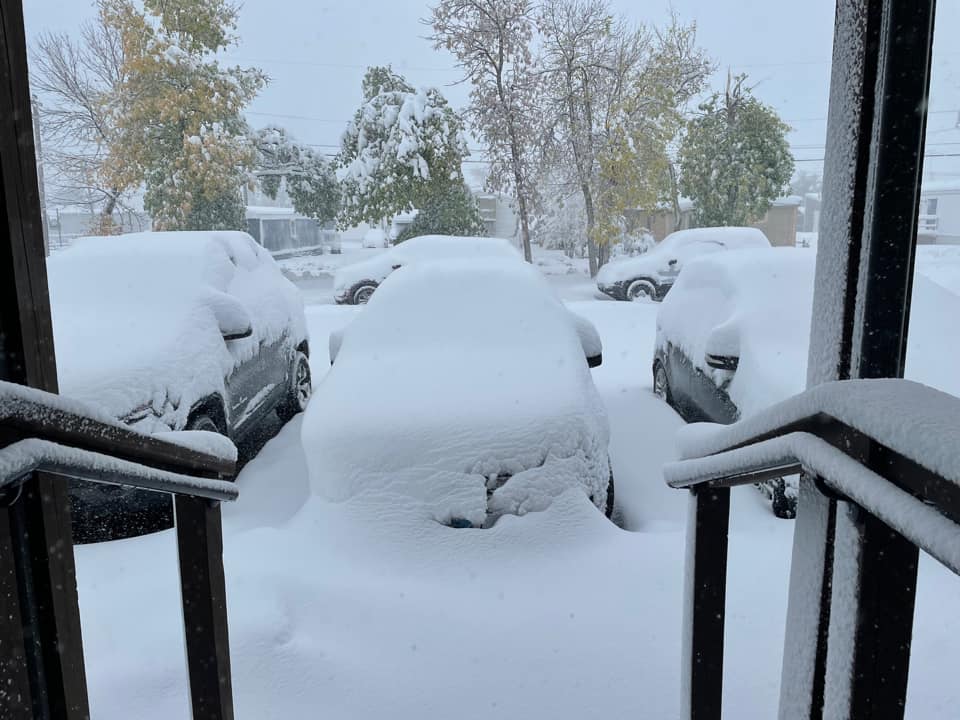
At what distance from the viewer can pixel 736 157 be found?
54.9ft

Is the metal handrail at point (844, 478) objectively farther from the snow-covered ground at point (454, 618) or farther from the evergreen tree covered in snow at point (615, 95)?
the evergreen tree covered in snow at point (615, 95)

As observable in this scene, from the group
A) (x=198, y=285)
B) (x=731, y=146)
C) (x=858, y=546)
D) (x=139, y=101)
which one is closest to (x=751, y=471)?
(x=858, y=546)

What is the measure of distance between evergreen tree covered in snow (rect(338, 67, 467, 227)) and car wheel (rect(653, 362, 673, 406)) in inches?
448

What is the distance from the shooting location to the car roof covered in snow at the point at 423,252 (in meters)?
9.32

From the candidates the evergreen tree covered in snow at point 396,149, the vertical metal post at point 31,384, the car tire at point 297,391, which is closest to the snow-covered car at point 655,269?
the evergreen tree covered in snow at point 396,149

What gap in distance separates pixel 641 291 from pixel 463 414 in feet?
33.5

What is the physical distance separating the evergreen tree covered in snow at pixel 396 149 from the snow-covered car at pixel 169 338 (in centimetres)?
1101

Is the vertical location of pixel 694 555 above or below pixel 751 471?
below

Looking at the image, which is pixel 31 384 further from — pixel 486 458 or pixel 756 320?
pixel 756 320

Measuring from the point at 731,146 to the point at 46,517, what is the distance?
17.7 m

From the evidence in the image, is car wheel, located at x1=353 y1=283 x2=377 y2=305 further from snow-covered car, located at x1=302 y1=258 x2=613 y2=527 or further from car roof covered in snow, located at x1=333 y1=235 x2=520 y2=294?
snow-covered car, located at x1=302 y1=258 x2=613 y2=527

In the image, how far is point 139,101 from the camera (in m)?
14.5

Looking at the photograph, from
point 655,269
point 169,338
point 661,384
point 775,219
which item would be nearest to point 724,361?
point 661,384

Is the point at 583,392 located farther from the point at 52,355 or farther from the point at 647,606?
the point at 52,355
